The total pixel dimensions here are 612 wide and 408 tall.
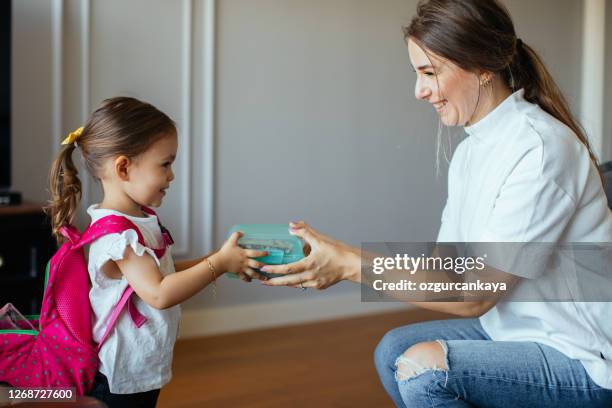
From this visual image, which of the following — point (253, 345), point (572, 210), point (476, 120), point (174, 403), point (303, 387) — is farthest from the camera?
point (253, 345)

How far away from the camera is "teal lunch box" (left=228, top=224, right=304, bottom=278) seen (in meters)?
1.54

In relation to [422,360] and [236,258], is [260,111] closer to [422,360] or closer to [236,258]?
[236,258]

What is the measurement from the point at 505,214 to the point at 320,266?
38 centimetres

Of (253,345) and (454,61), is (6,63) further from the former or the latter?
(454,61)

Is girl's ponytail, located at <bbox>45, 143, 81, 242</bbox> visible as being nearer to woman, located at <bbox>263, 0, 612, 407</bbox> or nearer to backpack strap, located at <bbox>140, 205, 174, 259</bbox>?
backpack strap, located at <bbox>140, 205, 174, 259</bbox>

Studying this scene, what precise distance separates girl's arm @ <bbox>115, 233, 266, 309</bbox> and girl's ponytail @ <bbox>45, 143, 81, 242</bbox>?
0.17 m

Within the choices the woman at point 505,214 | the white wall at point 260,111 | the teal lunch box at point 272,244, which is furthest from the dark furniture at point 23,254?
the woman at point 505,214

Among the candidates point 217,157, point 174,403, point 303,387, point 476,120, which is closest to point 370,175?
point 217,157

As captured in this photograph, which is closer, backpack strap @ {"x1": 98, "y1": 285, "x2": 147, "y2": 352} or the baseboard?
backpack strap @ {"x1": 98, "y1": 285, "x2": 147, "y2": 352}

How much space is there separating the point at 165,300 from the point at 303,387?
1.35 m

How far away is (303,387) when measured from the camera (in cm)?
272

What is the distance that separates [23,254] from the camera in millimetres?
2514

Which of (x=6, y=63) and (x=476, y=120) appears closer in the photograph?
(x=476, y=120)
